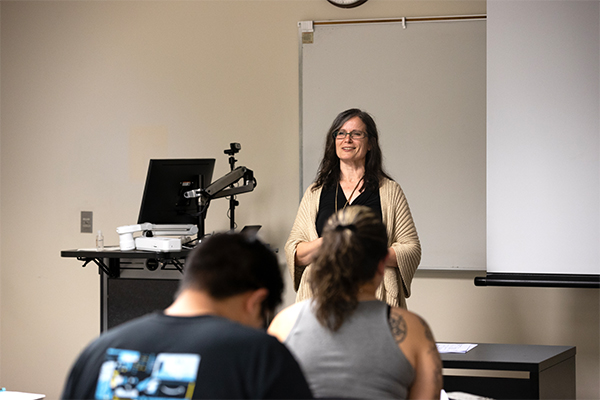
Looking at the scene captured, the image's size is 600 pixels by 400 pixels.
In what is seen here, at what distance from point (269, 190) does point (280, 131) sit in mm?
338

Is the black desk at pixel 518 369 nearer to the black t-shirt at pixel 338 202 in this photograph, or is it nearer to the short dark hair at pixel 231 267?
the black t-shirt at pixel 338 202

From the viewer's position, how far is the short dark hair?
0.95 m

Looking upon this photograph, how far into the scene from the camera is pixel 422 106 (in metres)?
3.21

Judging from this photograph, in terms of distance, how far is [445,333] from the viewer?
326cm

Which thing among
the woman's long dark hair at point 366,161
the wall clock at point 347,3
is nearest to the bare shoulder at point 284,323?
the woman's long dark hair at point 366,161

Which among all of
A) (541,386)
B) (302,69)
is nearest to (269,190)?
(302,69)

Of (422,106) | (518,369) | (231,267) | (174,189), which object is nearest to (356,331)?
(231,267)

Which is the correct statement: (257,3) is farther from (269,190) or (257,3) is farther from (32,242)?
(32,242)

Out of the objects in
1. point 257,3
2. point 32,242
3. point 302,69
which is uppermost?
point 257,3

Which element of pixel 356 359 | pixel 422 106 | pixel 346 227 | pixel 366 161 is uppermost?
pixel 422 106

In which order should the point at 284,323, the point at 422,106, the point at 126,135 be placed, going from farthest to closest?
1. the point at 126,135
2. the point at 422,106
3. the point at 284,323

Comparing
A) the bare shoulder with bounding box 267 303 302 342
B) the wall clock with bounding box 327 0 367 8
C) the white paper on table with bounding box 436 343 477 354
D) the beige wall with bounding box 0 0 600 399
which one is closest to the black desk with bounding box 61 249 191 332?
the beige wall with bounding box 0 0 600 399

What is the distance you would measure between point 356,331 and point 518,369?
102cm

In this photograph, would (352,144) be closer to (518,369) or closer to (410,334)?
(518,369)
